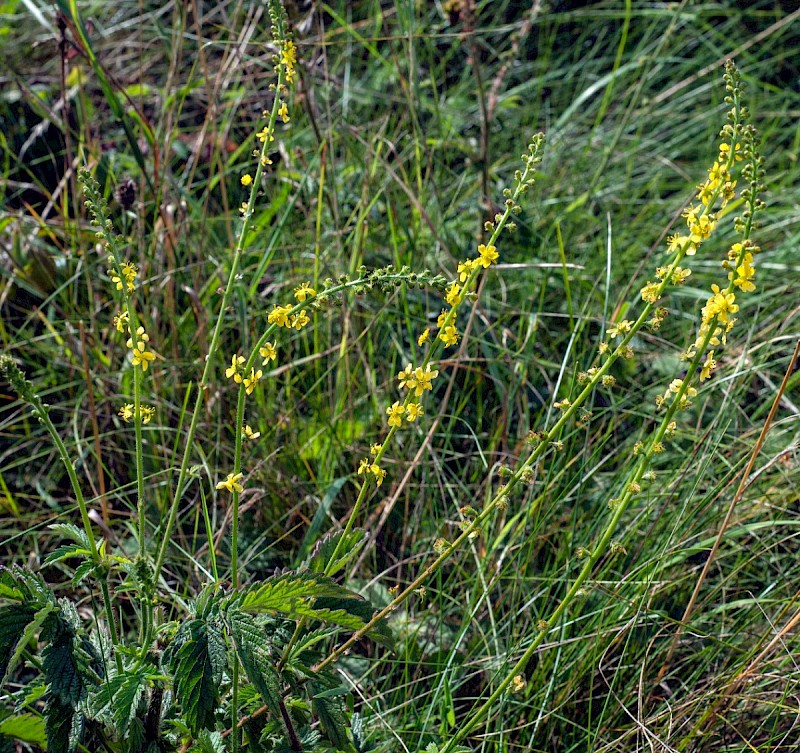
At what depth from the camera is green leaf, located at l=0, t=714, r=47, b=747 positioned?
1.35 meters

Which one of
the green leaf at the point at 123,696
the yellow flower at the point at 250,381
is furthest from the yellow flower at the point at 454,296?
the green leaf at the point at 123,696

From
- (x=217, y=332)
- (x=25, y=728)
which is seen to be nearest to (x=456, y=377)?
(x=217, y=332)

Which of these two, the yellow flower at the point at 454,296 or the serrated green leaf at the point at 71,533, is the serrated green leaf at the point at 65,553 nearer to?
the serrated green leaf at the point at 71,533

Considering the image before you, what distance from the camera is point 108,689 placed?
4.71ft

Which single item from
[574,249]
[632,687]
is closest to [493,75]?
[574,249]

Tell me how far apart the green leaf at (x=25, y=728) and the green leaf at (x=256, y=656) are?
0.34 metres

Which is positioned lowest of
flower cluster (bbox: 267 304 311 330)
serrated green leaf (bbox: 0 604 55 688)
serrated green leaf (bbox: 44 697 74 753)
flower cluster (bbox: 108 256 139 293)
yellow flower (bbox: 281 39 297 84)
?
serrated green leaf (bbox: 44 697 74 753)

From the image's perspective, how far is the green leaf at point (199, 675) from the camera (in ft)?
4.52

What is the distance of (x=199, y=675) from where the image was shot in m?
1.39

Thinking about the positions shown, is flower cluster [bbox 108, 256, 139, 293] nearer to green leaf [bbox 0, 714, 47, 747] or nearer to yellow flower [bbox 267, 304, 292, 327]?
yellow flower [bbox 267, 304, 292, 327]

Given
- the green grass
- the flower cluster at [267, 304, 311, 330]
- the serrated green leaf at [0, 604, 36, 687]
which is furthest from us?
the green grass

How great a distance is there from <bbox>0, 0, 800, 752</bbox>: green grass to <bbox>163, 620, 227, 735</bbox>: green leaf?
0.62 metres

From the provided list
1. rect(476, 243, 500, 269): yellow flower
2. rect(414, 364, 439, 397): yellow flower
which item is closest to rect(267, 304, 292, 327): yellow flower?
rect(414, 364, 439, 397): yellow flower

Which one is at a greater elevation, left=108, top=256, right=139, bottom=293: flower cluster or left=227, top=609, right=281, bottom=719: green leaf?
left=108, top=256, right=139, bottom=293: flower cluster
